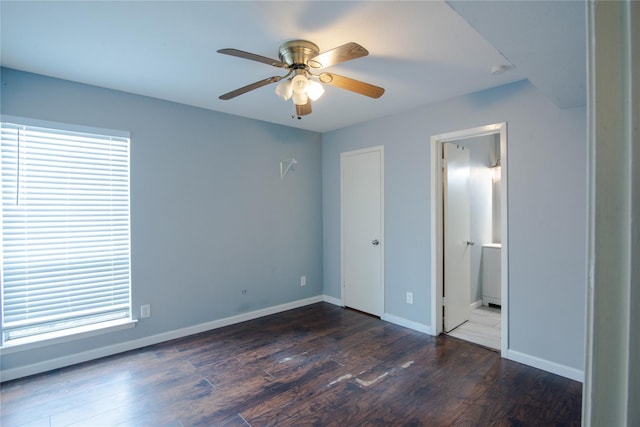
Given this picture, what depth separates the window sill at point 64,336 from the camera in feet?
8.37

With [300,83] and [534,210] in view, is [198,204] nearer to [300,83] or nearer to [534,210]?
[300,83]

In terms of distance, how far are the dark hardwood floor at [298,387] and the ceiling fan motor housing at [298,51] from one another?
2374 millimetres

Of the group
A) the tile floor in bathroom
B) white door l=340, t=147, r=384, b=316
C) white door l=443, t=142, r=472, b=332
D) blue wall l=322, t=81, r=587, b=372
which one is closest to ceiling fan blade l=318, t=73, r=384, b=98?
blue wall l=322, t=81, r=587, b=372

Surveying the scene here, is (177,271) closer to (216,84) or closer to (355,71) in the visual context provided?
(216,84)

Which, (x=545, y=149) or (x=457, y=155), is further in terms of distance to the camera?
(x=457, y=155)

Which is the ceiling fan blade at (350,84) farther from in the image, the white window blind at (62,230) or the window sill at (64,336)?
the window sill at (64,336)

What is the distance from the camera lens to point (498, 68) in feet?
8.07

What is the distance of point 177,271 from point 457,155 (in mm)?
3374

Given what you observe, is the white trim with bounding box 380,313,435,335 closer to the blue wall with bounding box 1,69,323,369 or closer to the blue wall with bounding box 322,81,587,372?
the blue wall with bounding box 322,81,587,372

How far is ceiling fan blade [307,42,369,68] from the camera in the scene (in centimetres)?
176

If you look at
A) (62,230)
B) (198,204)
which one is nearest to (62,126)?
(62,230)

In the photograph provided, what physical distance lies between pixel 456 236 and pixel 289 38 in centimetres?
278

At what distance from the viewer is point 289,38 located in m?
2.07

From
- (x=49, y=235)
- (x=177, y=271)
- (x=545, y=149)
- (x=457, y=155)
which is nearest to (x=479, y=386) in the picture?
(x=545, y=149)
